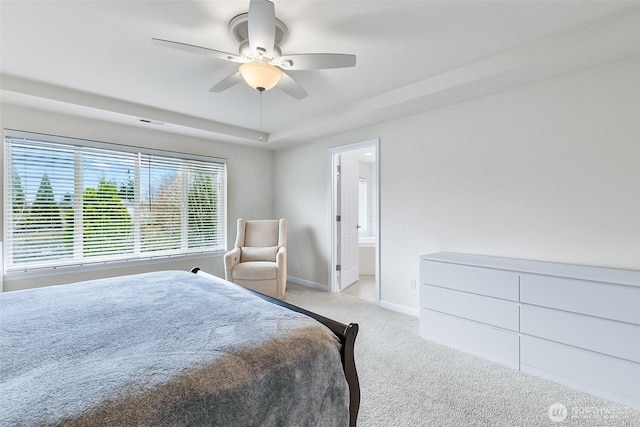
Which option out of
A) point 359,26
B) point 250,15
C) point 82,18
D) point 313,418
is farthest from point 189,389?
point 82,18

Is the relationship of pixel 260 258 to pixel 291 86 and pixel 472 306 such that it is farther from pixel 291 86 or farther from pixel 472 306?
pixel 472 306

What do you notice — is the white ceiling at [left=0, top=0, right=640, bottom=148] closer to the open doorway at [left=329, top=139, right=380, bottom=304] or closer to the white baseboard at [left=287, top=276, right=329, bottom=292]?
the open doorway at [left=329, top=139, right=380, bottom=304]

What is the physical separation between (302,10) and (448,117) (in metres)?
1.89

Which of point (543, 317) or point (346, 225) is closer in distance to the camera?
point (543, 317)

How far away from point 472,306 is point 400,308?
1069 mm

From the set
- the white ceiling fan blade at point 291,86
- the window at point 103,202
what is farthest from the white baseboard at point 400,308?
the window at point 103,202

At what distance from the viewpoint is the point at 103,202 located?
3506 millimetres

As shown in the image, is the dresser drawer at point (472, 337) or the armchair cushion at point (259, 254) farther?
the armchair cushion at point (259, 254)

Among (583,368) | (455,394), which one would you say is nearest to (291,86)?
(455,394)

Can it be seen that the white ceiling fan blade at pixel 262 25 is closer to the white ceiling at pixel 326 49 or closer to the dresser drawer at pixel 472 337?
the white ceiling at pixel 326 49

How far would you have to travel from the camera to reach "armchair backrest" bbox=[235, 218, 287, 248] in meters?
4.26

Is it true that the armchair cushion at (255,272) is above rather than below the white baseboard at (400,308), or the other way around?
above

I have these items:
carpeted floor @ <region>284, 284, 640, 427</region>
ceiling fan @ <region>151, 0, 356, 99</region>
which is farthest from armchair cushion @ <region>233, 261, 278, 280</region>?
ceiling fan @ <region>151, 0, 356, 99</region>

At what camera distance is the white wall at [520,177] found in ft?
6.90
